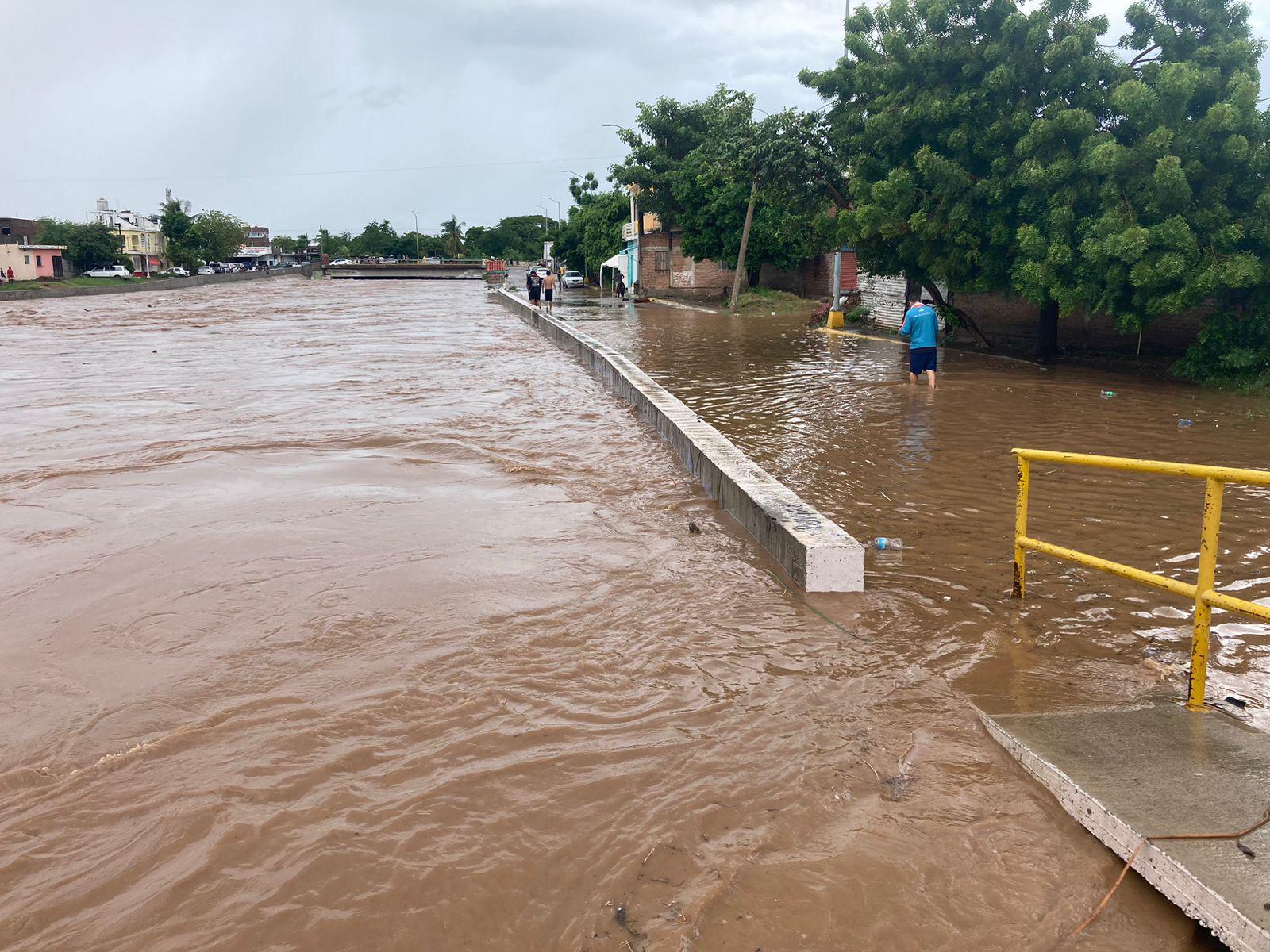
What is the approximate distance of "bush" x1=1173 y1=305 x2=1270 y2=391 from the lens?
1317 cm

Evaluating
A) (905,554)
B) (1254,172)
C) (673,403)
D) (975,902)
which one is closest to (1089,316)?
(1254,172)

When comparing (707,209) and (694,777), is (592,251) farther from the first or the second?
(694,777)

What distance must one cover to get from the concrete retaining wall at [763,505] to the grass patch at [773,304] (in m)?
21.3

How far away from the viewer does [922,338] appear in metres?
13.7

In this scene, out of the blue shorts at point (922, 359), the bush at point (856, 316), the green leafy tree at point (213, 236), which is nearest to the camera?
the blue shorts at point (922, 359)

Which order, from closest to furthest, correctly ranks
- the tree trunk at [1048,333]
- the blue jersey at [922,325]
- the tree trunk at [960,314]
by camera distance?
the blue jersey at [922,325], the tree trunk at [1048,333], the tree trunk at [960,314]

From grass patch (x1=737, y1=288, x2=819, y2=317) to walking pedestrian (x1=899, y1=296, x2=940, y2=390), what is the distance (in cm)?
1786

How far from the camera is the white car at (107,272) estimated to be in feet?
235

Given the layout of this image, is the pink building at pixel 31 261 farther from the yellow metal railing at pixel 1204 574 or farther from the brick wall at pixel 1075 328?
the yellow metal railing at pixel 1204 574

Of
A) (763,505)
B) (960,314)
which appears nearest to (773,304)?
(960,314)

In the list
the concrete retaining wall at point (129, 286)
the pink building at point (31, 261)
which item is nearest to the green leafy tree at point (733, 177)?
the concrete retaining wall at point (129, 286)

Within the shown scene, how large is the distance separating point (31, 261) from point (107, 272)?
6.74 metres

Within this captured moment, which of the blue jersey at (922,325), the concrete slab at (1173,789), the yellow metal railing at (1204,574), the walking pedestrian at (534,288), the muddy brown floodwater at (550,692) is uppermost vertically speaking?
the walking pedestrian at (534,288)

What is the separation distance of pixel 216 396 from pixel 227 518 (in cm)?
753
